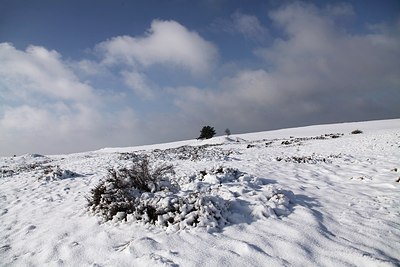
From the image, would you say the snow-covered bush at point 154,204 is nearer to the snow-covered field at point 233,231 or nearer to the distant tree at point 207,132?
the snow-covered field at point 233,231

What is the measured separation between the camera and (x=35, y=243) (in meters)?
5.73

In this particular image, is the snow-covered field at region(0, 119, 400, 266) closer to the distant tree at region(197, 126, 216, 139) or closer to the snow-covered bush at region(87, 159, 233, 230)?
→ the snow-covered bush at region(87, 159, 233, 230)

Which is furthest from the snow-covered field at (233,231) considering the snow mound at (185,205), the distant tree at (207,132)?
the distant tree at (207,132)

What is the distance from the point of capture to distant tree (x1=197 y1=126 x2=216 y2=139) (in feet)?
173

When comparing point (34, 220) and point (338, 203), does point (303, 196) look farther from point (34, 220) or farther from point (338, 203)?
point (34, 220)

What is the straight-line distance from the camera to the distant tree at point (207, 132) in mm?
52719

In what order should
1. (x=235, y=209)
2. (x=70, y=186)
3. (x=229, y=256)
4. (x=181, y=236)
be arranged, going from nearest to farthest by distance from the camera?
(x=229, y=256) < (x=181, y=236) < (x=235, y=209) < (x=70, y=186)

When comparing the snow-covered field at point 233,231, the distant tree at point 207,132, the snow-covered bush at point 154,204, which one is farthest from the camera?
the distant tree at point 207,132

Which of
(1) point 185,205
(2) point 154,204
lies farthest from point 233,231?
(2) point 154,204

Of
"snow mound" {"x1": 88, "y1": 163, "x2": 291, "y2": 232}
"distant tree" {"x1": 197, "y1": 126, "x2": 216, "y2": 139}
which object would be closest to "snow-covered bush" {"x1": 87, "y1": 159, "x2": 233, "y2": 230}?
"snow mound" {"x1": 88, "y1": 163, "x2": 291, "y2": 232}

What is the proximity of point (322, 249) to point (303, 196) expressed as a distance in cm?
302

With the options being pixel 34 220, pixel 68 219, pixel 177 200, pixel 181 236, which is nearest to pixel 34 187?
pixel 34 220

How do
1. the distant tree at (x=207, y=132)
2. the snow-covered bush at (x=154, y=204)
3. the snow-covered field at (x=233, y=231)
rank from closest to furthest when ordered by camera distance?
the snow-covered field at (x=233, y=231) < the snow-covered bush at (x=154, y=204) < the distant tree at (x=207, y=132)

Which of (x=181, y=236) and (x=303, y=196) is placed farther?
(x=303, y=196)
